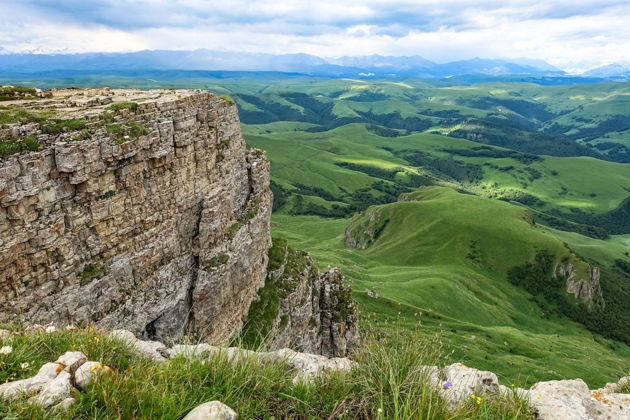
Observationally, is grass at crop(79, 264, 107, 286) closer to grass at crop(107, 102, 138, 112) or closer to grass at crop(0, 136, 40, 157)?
grass at crop(0, 136, 40, 157)

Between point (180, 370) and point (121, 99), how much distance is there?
96.0 feet

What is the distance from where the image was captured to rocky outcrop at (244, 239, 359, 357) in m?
45.4

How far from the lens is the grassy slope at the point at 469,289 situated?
79.6m

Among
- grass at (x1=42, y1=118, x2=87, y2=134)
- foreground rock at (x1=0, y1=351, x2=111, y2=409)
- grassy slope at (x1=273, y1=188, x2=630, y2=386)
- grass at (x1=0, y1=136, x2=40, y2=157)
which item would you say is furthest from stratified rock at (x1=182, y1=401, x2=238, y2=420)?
grassy slope at (x1=273, y1=188, x2=630, y2=386)

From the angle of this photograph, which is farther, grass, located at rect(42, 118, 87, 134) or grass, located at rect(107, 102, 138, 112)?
grass, located at rect(107, 102, 138, 112)

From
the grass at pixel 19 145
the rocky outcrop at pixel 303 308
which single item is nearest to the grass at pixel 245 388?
the grass at pixel 19 145

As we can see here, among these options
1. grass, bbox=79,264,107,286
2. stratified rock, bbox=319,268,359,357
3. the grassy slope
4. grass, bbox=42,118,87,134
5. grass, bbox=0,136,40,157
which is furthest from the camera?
the grassy slope

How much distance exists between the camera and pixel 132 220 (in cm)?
2817

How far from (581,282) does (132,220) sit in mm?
167413

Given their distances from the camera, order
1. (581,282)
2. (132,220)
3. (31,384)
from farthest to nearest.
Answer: (581,282)
(132,220)
(31,384)

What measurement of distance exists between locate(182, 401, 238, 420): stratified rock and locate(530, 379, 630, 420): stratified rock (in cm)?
739

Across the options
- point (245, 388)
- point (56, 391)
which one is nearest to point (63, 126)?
point (56, 391)

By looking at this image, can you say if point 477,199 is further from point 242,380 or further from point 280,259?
point 242,380

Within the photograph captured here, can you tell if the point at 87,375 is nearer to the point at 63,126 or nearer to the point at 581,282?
the point at 63,126
